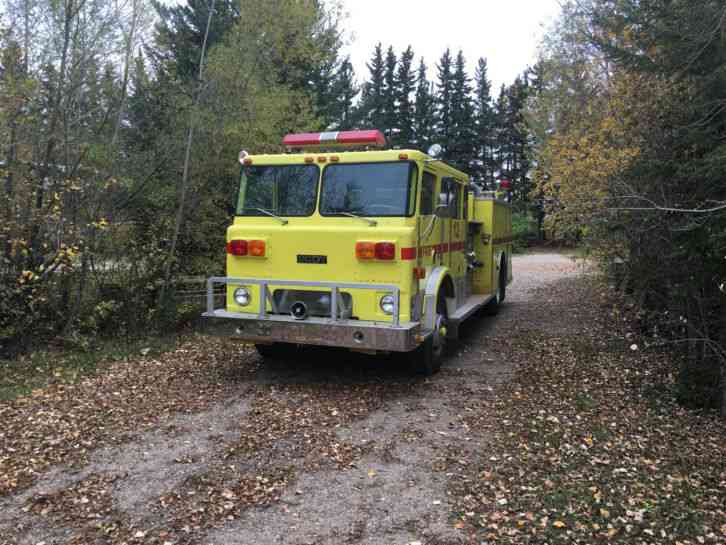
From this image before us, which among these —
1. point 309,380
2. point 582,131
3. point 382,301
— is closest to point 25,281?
point 309,380

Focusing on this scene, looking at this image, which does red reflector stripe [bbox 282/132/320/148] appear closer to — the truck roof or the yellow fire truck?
the yellow fire truck

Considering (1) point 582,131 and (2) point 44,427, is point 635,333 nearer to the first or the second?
(1) point 582,131

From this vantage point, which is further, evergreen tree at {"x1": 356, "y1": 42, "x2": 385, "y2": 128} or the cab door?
evergreen tree at {"x1": 356, "y1": 42, "x2": 385, "y2": 128}

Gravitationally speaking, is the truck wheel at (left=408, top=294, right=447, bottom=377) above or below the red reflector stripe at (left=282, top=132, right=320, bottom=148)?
below

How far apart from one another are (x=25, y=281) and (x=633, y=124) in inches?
345

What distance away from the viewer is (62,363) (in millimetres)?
7746

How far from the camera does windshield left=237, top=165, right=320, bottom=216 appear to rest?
6.87 meters

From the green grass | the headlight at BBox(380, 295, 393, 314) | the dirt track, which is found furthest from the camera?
the green grass

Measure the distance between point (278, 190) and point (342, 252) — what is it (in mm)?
1191

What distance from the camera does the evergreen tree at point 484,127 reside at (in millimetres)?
48875

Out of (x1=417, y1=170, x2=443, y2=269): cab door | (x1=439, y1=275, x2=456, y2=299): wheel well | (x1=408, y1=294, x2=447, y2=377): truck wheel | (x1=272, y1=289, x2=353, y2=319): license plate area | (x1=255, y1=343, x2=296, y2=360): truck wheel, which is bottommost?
(x1=255, y1=343, x2=296, y2=360): truck wheel

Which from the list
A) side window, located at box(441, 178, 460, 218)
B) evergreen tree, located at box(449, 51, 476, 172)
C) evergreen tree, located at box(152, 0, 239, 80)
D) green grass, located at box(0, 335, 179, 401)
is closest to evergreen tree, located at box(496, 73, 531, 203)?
evergreen tree, located at box(449, 51, 476, 172)

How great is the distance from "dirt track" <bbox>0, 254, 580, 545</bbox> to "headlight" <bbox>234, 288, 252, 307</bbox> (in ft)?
3.10

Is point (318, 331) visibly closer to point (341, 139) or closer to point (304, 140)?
point (341, 139)
